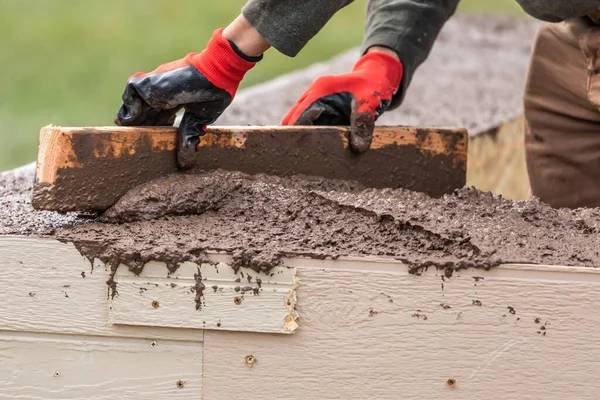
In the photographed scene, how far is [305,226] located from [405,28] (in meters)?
0.94

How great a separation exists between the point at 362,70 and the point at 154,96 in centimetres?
70

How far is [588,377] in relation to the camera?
1.79 metres

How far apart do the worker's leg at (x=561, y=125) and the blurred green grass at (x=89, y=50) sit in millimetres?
3721

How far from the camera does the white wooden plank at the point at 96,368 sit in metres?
1.88

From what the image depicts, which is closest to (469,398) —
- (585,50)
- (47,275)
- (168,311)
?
(168,311)

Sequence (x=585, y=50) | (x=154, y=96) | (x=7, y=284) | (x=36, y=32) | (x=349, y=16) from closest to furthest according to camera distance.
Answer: (x=7, y=284), (x=154, y=96), (x=585, y=50), (x=36, y=32), (x=349, y=16)

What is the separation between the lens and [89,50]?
9.51 meters

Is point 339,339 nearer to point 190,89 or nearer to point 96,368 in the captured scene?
point 96,368

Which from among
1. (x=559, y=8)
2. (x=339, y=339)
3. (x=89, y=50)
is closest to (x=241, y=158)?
(x=339, y=339)

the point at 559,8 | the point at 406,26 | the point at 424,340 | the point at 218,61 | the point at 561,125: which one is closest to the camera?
the point at 424,340

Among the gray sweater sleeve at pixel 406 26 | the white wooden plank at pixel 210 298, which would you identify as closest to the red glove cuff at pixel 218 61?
the gray sweater sleeve at pixel 406 26

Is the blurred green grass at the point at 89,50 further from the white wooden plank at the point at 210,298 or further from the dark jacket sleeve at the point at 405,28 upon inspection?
the white wooden plank at the point at 210,298

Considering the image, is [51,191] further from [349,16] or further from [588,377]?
[349,16]

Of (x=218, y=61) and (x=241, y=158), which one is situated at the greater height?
(x=218, y=61)
